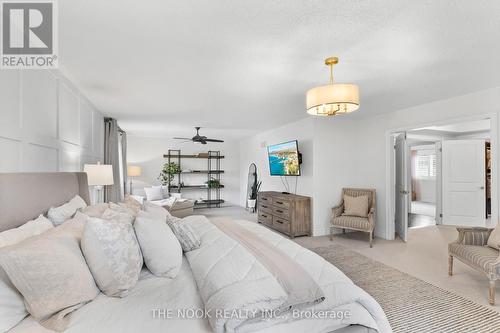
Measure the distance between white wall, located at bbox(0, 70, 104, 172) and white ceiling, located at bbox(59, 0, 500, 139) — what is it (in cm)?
28

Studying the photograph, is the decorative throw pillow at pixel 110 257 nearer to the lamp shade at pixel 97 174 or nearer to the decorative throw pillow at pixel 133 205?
the decorative throw pillow at pixel 133 205

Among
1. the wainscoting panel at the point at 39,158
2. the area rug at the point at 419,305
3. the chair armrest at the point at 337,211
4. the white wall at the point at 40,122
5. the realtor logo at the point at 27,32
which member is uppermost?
the realtor logo at the point at 27,32

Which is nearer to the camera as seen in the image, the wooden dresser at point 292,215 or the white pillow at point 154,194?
the wooden dresser at point 292,215

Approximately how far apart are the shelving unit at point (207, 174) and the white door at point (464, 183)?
6.18 m

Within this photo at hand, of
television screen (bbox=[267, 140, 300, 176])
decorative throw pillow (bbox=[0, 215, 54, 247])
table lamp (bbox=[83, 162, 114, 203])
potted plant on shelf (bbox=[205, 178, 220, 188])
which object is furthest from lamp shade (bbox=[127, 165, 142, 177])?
decorative throw pillow (bbox=[0, 215, 54, 247])

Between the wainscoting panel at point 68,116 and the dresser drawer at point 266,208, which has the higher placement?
the wainscoting panel at point 68,116

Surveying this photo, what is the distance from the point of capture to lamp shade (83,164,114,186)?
2947 mm

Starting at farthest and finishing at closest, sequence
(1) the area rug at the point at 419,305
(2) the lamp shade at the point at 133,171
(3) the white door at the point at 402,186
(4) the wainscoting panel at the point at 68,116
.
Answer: (2) the lamp shade at the point at 133,171, (3) the white door at the point at 402,186, (4) the wainscoting panel at the point at 68,116, (1) the area rug at the point at 419,305

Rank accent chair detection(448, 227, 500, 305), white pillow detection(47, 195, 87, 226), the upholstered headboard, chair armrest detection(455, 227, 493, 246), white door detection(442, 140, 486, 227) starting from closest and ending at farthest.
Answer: the upholstered headboard → white pillow detection(47, 195, 87, 226) → accent chair detection(448, 227, 500, 305) → chair armrest detection(455, 227, 493, 246) → white door detection(442, 140, 486, 227)

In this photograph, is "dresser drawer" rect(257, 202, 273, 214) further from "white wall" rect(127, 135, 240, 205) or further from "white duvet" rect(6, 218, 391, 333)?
"white duvet" rect(6, 218, 391, 333)

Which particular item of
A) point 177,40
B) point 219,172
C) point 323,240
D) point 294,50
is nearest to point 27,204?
point 177,40

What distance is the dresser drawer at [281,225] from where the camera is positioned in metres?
4.71

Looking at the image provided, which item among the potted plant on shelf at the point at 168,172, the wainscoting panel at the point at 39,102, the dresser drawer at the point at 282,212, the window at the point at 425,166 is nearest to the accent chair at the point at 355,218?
the dresser drawer at the point at 282,212

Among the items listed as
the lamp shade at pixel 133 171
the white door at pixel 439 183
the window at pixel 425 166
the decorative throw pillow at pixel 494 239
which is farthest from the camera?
the window at pixel 425 166
